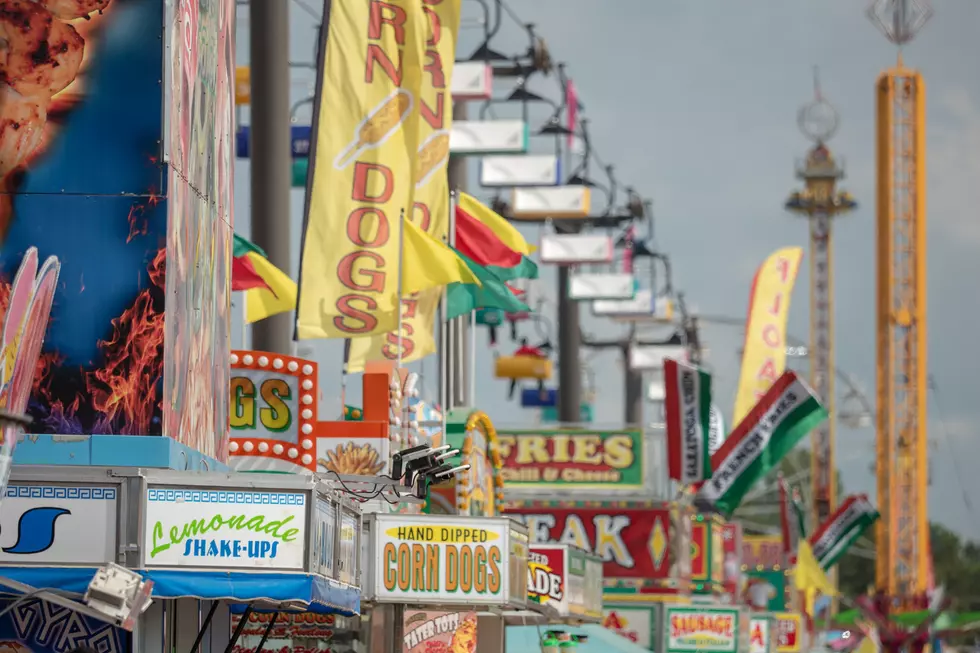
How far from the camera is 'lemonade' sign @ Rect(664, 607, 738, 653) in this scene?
123 feet

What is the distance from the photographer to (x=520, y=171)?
3916cm

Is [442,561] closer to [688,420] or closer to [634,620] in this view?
[688,420]

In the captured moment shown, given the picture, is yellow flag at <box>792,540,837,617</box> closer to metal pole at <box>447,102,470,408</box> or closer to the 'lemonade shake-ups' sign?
metal pole at <box>447,102,470,408</box>

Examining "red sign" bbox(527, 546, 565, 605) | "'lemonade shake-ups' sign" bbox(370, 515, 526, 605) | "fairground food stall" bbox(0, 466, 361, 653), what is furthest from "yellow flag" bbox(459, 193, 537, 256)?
"fairground food stall" bbox(0, 466, 361, 653)

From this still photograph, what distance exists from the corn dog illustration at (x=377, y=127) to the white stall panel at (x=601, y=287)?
27496 mm

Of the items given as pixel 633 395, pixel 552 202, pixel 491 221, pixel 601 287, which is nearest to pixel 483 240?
pixel 491 221

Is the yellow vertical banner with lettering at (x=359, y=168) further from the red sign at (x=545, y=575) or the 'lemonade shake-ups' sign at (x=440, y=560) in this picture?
the red sign at (x=545, y=575)

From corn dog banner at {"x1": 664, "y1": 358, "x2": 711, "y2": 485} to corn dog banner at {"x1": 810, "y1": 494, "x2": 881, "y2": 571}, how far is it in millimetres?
24918

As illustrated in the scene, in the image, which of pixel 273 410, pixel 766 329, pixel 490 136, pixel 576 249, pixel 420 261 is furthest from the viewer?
pixel 766 329

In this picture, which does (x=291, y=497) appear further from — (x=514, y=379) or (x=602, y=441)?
(x=514, y=379)

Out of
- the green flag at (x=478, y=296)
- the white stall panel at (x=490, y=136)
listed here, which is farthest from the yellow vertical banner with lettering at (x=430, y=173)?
the white stall panel at (x=490, y=136)

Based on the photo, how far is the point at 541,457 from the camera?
127 feet

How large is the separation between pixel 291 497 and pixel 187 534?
720 mm

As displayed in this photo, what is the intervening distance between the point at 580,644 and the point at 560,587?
2973 mm
